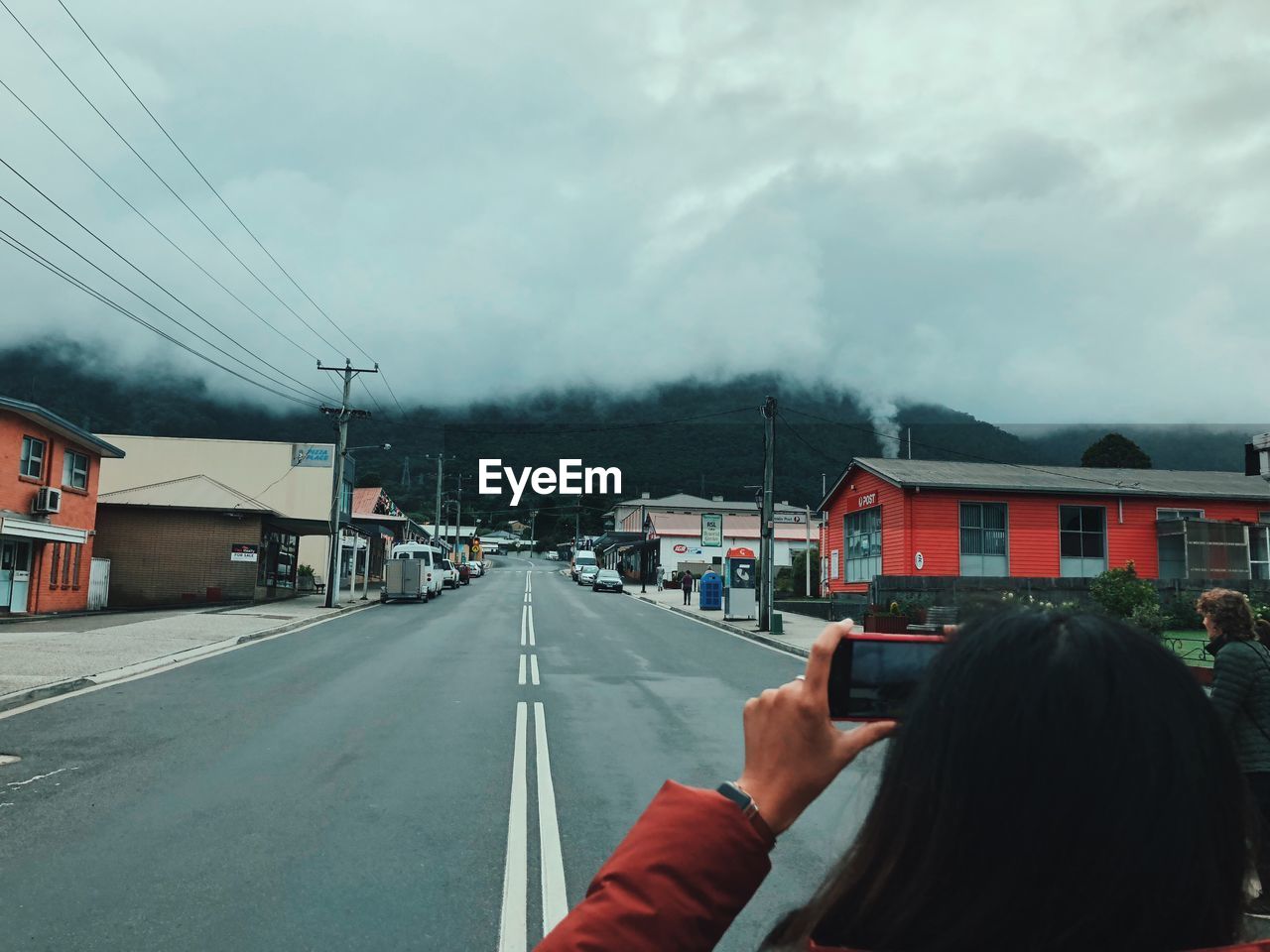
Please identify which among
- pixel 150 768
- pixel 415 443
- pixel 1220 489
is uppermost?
pixel 415 443

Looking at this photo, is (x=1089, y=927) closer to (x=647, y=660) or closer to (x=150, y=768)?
(x=150, y=768)

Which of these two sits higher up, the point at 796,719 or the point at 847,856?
the point at 796,719

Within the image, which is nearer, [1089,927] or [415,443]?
[1089,927]

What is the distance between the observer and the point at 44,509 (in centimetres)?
2706

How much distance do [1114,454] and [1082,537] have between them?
47553mm

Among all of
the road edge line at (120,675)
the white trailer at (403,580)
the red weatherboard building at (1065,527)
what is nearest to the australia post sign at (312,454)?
the white trailer at (403,580)

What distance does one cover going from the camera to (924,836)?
1.10 meters

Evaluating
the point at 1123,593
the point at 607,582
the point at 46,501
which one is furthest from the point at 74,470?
the point at 607,582

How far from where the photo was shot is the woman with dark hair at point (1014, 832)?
3.45ft

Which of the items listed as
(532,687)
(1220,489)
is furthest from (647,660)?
(1220,489)

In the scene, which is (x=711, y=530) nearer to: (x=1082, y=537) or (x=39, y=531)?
(x=1082, y=537)

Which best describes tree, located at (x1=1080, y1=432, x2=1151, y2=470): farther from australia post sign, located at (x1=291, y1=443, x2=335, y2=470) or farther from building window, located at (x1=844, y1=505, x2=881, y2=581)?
australia post sign, located at (x1=291, y1=443, x2=335, y2=470)

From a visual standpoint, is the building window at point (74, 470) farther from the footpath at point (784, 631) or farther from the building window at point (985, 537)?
the building window at point (985, 537)

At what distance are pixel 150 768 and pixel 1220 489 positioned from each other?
33.7 metres
